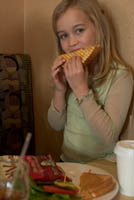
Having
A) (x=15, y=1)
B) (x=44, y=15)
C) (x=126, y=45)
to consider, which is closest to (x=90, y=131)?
(x=126, y=45)

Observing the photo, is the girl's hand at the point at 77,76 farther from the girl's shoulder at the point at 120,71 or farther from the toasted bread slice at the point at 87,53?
the girl's shoulder at the point at 120,71

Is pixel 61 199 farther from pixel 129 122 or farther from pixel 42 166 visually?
pixel 129 122

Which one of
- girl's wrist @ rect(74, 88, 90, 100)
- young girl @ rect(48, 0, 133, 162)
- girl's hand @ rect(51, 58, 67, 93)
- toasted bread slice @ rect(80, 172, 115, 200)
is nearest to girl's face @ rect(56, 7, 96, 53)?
young girl @ rect(48, 0, 133, 162)

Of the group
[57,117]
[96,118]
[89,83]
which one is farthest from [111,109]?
[57,117]

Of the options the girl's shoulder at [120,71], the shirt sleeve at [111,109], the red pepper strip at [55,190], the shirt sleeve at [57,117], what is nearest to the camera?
the red pepper strip at [55,190]

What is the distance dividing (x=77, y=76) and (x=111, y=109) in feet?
0.60

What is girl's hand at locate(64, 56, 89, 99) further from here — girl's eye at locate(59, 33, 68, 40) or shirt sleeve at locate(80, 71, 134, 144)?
girl's eye at locate(59, 33, 68, 40)

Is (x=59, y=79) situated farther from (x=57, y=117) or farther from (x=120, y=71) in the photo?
(x=120, y=71)

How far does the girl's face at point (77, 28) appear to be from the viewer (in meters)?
1.19

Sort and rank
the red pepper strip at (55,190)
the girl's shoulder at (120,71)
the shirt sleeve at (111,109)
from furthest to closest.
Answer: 1. the girl's shoulder at (120,71)
2. the shirt sleeve at (111,109)
3. the red pepper strip at (55,190)

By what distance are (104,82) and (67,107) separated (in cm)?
23

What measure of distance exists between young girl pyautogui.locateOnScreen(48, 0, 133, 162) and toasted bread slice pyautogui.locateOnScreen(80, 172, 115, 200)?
0.29 m

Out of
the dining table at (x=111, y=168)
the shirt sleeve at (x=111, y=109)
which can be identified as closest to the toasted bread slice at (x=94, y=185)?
the dining table at (x=111, y=168)

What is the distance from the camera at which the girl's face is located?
119cm
